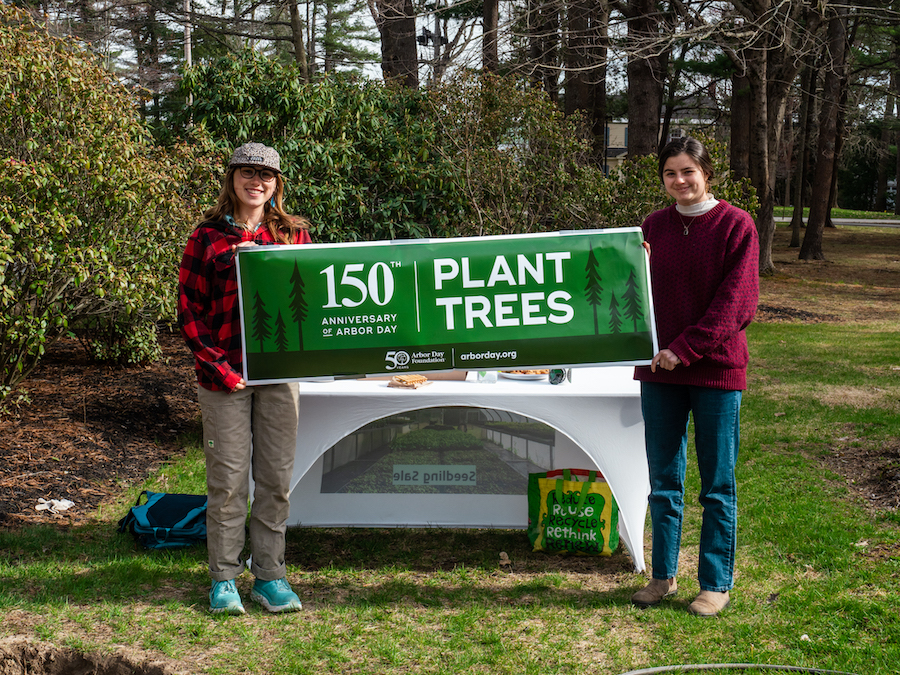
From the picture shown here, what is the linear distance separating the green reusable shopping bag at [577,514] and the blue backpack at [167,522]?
Answer: 1.85m

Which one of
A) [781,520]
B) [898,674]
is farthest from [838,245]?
[898,674]

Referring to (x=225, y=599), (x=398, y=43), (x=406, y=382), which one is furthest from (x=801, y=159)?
(x=225, y=599)

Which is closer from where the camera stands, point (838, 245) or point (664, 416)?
point (664, 416)

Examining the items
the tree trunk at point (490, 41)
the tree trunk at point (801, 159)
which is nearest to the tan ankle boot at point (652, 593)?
the tree trunk at point (490, 41)

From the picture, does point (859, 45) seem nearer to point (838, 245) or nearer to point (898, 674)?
point (838, 245)

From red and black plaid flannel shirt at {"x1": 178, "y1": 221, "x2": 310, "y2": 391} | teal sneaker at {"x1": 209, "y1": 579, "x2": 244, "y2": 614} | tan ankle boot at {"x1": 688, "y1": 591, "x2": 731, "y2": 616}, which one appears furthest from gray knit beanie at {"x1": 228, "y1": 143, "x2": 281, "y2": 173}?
tan ankle boot at {"x1": 688, "y1": 591, "x2": 731, "y2": 616}

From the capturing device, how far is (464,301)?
370 cm

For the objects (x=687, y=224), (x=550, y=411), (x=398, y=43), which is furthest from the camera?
(x=398, y=43)

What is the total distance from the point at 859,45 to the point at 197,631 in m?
34.0

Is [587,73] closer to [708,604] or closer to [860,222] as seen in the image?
[708,604]

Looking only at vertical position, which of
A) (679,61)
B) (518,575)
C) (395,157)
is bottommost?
(518,575)

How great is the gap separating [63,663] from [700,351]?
2.82 metres

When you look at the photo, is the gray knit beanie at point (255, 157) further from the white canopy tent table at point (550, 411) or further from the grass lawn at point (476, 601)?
the grass lawn at point (476, 601)

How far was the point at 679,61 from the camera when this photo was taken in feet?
75.6
